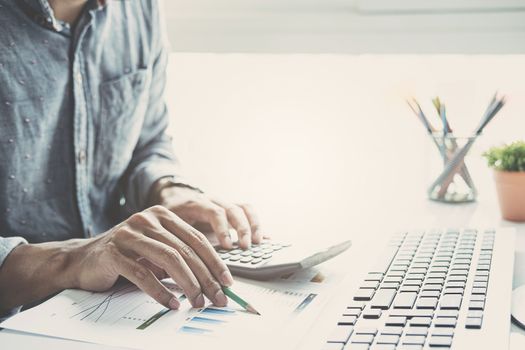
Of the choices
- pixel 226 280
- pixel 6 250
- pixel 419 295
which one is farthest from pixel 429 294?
pixel 6 250

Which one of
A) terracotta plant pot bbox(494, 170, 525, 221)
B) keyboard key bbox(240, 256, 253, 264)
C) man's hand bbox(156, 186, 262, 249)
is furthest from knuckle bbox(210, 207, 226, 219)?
terracotta plant pot bbox(494, 170, 525, 221)

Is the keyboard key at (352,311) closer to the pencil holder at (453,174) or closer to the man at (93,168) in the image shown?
the man at (93,168)

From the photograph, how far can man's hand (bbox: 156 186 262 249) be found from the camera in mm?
978

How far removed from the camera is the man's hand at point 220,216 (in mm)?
978

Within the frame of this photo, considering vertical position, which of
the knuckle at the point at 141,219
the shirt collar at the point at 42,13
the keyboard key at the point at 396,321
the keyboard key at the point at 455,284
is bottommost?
the keyboard key at the point at 455,284

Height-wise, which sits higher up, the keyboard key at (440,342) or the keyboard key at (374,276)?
the keyboard key at (440,342)

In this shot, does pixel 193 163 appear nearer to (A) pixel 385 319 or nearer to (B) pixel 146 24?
(B) pixel 146 24

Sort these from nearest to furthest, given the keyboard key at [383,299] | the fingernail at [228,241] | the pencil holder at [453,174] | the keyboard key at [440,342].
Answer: the keyboard key at [440,342], the keyboard key at [383,299], the fingernail at [228,241], the pencil holder at [453,174]

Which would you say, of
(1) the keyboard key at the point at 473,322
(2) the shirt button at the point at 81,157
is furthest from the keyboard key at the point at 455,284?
(2) the shirt button at the point at 81,157

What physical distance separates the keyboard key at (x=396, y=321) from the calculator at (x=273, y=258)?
19 centimetres

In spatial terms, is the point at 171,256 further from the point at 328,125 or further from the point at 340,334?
the point at 328,125

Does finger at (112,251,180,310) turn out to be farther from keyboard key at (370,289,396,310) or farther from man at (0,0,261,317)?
keyboard key at (370,289,396,310)

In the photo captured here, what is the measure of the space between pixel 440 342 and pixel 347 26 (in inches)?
35.4

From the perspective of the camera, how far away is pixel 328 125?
5.12 feet
